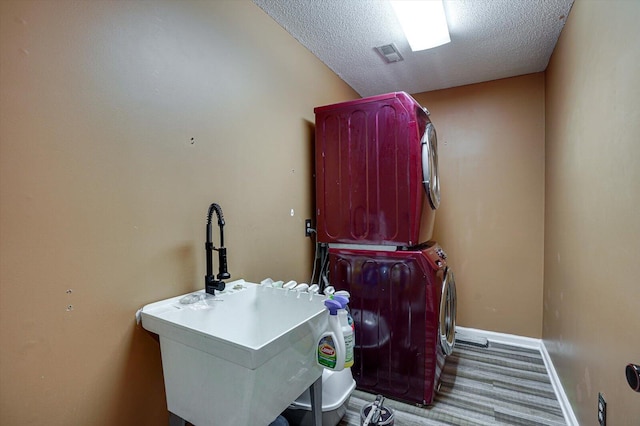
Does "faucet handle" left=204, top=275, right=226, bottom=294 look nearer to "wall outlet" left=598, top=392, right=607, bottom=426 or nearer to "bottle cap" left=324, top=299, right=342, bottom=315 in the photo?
"bottle cap" left=324, top=299, right=342, bottom=315

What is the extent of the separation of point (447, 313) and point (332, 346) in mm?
1314

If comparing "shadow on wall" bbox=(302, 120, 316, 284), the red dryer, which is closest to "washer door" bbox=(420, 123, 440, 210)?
the red dryer

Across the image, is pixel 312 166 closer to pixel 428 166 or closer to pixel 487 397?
pixel 428 166

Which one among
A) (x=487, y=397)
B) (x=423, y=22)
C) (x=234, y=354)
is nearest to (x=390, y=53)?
(x=423, y=22)

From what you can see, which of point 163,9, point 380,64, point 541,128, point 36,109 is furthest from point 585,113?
point 36,109

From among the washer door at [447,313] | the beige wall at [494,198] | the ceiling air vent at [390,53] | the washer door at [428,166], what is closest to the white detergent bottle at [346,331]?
the washer door at [447,313]

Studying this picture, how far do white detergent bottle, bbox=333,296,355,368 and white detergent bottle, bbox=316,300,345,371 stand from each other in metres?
0.05

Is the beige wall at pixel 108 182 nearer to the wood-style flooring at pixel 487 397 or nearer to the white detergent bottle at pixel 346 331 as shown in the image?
the white detergent bottle at pixel 346 331

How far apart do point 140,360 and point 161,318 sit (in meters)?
0.27

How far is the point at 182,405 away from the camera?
3.79 feet

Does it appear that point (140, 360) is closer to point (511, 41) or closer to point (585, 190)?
point (585, 190)

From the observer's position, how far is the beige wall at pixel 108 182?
0.92 m

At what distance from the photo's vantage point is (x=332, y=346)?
1.23m

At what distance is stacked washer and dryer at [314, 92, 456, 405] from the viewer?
1.94 m
